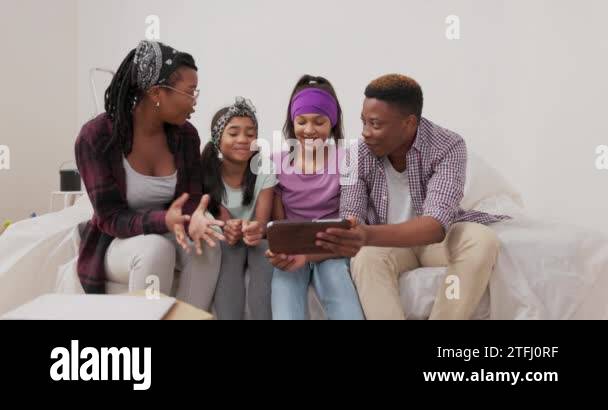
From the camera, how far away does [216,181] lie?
4.57 ft

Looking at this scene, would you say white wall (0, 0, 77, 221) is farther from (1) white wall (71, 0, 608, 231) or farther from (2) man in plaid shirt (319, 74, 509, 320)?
(2) man in plaid shirt (319, 74, 509, 320)

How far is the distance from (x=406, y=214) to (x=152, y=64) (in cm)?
73

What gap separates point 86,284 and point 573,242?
3.82ft

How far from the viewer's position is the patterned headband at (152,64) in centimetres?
125

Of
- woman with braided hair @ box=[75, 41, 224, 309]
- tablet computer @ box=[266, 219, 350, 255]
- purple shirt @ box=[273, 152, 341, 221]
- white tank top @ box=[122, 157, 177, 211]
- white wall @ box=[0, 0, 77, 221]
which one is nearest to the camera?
tablet computer @ box=[266, 219, 350, 255]

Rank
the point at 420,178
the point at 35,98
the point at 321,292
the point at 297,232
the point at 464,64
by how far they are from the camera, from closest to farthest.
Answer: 1. the point at 297,232
2. the point at 321,292
3. the point at 420,178
4. the point at 464,64
5. the point at 35,98

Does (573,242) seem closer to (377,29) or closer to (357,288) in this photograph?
(357,288)

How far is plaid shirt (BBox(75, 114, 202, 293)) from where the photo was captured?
1.22m

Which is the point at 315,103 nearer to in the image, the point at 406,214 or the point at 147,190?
the point at 406,214

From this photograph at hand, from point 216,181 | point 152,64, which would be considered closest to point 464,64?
point 216,181

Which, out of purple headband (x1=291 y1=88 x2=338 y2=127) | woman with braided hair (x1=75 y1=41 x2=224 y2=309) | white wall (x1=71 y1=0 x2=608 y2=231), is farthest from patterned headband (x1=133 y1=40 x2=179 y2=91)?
white wall (x1=71 y1=0 x2=608 y2=231)

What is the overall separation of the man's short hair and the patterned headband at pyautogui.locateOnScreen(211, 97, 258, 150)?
33 cm

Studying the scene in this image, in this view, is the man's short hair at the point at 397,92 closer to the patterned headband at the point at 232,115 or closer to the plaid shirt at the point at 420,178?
the plaid shirt at the point at 420,178

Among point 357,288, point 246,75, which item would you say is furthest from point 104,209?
point 246,75
